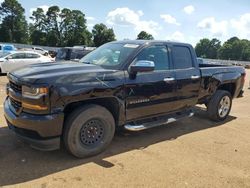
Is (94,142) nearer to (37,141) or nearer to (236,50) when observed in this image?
(37,141)

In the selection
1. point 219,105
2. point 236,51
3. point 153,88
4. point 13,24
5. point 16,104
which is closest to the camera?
point 16,104

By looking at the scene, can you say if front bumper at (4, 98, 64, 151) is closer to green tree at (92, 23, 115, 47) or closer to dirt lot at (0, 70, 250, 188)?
dirt lot at (0, 70, 250, 188)

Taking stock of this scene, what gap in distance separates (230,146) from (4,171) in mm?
3894

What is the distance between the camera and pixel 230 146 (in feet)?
19.6

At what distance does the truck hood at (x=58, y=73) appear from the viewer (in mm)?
4520

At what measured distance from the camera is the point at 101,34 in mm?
84250

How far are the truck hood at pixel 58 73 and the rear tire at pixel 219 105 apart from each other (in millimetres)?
3179

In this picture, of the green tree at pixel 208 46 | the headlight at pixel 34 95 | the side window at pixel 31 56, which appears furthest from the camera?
the green tree at pixel 208 46

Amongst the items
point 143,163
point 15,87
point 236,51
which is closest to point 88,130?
point 143,163

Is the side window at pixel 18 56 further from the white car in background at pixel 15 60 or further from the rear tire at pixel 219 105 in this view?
the rear tire at pixel 219 105

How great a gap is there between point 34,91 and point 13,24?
267 ft

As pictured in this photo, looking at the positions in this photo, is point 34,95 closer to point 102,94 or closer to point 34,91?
point 34,91

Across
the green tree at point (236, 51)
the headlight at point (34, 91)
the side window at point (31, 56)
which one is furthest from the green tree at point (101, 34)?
the headlight at point (34, 91)

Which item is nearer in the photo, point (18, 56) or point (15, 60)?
point (15, 60)
